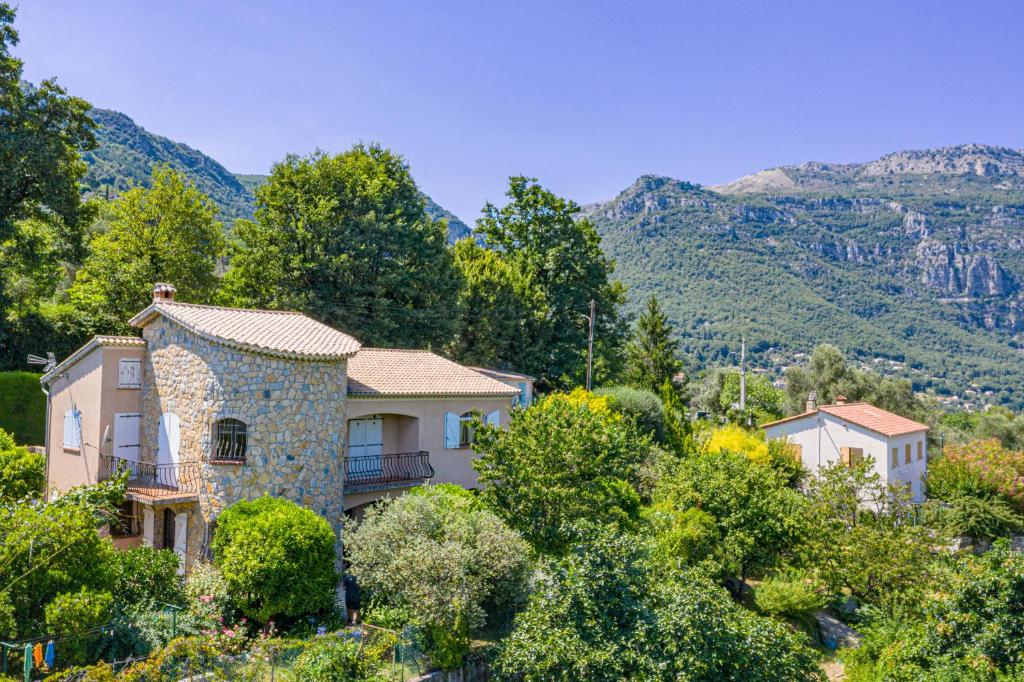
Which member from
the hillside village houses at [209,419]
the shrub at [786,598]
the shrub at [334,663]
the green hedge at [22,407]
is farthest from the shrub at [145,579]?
the shrub at [786,598]

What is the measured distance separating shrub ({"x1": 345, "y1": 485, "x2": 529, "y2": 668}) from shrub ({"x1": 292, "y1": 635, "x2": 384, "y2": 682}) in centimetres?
146

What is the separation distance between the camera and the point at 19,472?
1838cm

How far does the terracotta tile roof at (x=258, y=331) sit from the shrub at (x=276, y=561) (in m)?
3.85

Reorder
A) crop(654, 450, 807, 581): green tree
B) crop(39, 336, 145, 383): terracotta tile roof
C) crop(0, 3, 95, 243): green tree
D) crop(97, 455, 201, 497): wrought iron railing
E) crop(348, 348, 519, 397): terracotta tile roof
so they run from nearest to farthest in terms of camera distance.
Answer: crop(97, 455, 201, 497): wrought iron railing, crop(39, 336, 145, 383): terracotta tile roof, crop(348, 348, 519, 397): terracotta tile roof, crop(654, 450, 807, 581): green tree, crop(0, 3, 95, 243): green tree

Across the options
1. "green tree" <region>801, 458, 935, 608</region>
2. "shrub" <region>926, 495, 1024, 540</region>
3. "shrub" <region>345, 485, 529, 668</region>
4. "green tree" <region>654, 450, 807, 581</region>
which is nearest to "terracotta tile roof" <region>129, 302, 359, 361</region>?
"shrub" <region>345, 485, 529, 668</region>

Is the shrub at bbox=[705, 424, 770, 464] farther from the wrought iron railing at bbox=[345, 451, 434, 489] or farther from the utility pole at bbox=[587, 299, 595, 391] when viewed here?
the wrought iron railing at bbox=[345, 451, 434, 489]

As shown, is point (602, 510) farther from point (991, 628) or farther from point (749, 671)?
point (991, 628)

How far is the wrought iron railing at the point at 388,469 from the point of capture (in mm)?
20828

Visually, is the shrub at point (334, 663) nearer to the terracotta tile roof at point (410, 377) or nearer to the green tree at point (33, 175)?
the terracotta tile roof at point (410, 377)

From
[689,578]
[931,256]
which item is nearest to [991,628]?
[689,578]

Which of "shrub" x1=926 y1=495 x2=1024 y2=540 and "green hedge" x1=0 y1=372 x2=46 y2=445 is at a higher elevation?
"green hedge" x1=0 y1=372 x2=46 y2=445

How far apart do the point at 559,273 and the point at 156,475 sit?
3013 cm

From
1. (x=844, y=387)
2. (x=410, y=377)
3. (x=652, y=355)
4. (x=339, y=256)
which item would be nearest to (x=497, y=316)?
(x=339, y=256)

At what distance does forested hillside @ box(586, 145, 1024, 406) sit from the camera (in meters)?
110
